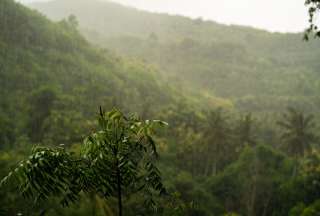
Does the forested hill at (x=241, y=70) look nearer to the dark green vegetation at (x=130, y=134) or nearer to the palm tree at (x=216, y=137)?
the dark green vegetation at (x=130, y=134)

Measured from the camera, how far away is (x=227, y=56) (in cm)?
17725

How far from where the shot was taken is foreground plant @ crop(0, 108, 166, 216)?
457cm

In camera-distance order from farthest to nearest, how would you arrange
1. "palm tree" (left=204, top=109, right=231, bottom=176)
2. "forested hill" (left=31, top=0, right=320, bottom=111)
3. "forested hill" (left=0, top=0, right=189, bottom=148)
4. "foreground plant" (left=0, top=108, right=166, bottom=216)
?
"forested hill" (left=31, top=0, right=320, bottom=111) → "palm tree" (left=204, top=109, right=231, bottom=176) → "forested hill" (left=0, top=0, right=189, bottom=148) → "foreground plant" (left=0, top=108, right=166, bottom=216)

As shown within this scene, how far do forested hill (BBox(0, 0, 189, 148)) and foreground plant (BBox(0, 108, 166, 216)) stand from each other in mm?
48753

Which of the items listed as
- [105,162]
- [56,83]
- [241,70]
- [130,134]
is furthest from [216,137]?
[241,70]

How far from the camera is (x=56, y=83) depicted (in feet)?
257

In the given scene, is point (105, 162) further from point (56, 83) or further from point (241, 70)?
point (241, 70)

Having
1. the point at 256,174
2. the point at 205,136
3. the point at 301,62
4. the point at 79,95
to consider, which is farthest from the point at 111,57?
the point at 301,62

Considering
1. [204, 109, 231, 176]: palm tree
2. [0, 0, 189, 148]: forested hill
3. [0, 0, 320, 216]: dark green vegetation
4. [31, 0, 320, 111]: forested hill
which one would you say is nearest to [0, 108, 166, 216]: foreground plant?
[0, 0, 320, 216]: dark green vegetation

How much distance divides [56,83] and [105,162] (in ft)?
249

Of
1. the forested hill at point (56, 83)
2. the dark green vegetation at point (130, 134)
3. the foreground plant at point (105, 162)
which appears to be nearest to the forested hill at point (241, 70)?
the dark green vegetation at point (130, 134)

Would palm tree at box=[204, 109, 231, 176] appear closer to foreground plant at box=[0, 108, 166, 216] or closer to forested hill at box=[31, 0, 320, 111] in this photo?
foreground plant at box=[0, 108, 166, 216]

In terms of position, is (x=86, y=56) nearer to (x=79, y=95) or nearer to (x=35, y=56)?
(x=35, y=56)

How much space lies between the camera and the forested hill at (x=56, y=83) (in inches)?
2269
